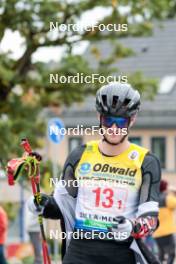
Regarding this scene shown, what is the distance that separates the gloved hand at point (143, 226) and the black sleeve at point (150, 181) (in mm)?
123

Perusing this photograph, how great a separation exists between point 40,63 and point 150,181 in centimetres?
1626

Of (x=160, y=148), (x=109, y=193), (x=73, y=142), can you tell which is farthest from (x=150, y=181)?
(x=160, y=148)

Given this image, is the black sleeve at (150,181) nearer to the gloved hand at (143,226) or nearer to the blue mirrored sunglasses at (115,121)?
the gloved hand at (143,226)

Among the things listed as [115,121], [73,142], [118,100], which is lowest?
[73,142]

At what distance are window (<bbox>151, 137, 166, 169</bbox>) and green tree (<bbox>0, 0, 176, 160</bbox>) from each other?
1840 centimetres

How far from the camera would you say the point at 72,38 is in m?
20.7

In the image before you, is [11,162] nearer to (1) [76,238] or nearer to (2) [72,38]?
(1) [76,238]

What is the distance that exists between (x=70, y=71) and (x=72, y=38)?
2.32ft

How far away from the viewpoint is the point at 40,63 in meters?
21.8

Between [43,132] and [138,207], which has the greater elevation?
[138,207]

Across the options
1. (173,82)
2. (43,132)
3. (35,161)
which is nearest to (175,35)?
(173,82)

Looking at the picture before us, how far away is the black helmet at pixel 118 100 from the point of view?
5789 mm

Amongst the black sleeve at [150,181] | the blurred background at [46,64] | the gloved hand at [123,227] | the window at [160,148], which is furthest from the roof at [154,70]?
the gloved hand at [123,227]

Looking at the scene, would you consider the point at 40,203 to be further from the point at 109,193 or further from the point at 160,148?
the point at 160,148
